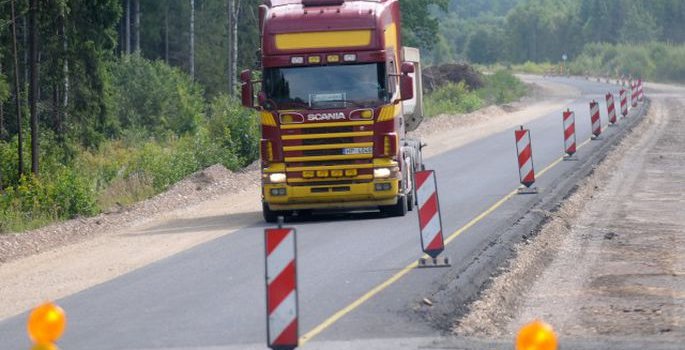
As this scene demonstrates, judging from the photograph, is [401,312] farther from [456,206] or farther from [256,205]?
[256,205]

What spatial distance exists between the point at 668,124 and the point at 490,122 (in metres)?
7.94

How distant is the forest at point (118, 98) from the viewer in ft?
96.0

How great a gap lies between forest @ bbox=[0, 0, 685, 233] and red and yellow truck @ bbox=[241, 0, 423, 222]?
531 centimetres

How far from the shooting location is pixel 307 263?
14.9m

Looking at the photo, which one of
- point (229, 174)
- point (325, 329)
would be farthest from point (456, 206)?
point (325, 329)

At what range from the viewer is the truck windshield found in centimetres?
1894

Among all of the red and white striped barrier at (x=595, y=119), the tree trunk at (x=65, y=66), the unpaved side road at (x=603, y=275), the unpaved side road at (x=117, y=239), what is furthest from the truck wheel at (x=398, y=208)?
the tree trunk at (x=65, y=66)

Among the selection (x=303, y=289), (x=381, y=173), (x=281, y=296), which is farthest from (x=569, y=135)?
(x=281, y=296)

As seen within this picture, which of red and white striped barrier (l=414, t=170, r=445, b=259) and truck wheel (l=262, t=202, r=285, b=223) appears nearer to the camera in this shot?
→ red and white striped barrier (l=414, t=170, r=445, b=259)

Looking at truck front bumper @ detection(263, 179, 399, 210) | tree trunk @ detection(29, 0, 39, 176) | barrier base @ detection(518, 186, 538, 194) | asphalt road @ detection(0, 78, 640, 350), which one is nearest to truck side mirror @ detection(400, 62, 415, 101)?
truck front bumper @ detection(263, 179, 399, 210)

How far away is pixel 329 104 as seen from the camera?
1891cm

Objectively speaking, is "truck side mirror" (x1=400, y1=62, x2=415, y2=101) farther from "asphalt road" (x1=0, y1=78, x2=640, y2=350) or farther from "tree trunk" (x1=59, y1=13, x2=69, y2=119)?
"tree trunk" (x1=59, y1=13, x2=69, y2=119)

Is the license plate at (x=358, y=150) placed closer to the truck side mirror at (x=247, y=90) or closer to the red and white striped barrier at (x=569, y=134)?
the truck side mirror at (x=247, y=90)

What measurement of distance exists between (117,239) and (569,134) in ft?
45.9
